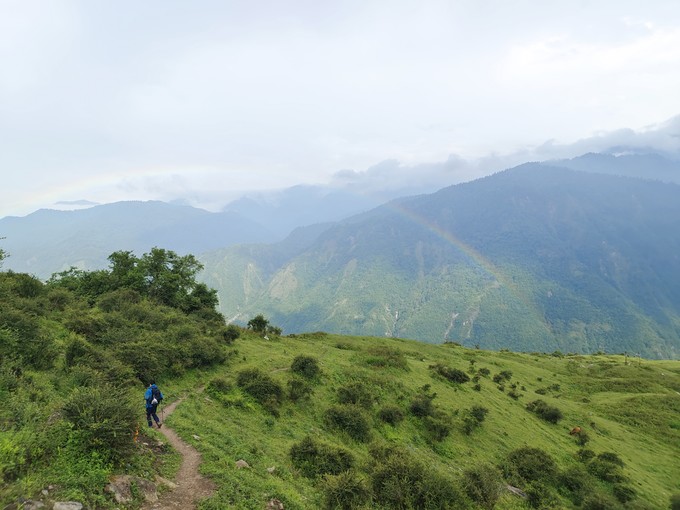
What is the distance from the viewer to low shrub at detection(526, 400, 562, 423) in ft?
139

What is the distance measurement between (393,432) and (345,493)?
13573mm

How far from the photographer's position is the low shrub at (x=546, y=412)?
42.3 meters

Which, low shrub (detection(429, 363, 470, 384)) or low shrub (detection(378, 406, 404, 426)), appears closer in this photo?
low shrub (detection(378, 406, 404, 426))

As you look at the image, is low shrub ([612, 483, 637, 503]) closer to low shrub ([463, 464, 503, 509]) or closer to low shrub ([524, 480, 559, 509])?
low shrub ([524, 480, 559, 509])

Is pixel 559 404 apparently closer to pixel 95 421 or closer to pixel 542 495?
pixel 542 495

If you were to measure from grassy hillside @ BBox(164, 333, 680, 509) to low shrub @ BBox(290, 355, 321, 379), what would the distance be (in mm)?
189

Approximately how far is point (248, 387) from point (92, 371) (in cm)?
1068

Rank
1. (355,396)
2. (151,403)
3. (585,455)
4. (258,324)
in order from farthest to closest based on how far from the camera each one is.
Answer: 1. (258,324)
2. (585,455)
3. (355,396)
4. (151,403)

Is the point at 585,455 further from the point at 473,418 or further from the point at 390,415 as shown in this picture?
the point at 390,415

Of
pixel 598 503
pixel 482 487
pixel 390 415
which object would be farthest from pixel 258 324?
pixel 598 503

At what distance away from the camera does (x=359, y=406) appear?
2878 centimetres

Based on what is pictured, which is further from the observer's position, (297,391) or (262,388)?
(297,391)

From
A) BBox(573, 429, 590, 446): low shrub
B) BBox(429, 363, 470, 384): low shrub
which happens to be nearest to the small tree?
BBox(429, 363, 470, 384): low shrub

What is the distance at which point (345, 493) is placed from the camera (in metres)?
15.8
